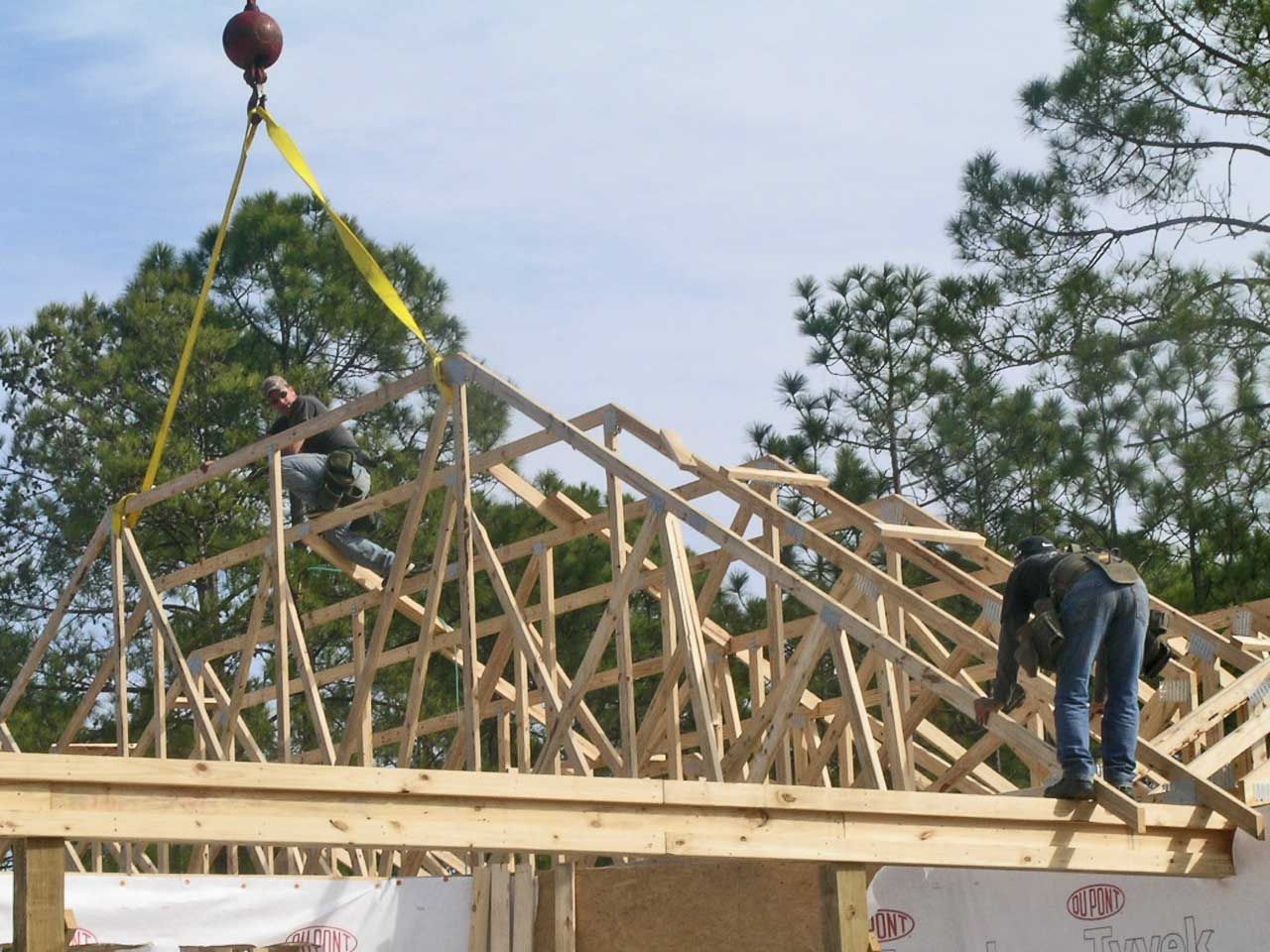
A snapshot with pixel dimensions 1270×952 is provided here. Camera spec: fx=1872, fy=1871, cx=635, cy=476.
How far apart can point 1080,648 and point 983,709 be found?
51 cm

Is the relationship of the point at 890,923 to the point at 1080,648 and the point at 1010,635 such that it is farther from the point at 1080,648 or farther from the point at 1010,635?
→ the point at 1080,648

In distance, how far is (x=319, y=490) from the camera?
1291 cm

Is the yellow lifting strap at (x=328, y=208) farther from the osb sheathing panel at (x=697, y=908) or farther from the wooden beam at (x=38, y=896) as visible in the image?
the wooden beam at (x=38, y=896)

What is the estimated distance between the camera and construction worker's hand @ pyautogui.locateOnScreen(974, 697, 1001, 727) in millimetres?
8398

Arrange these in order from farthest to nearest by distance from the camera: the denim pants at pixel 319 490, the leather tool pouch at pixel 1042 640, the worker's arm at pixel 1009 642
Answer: the denim pants at pixel 319 490, the worker's arm at pixel 1009 642, the leather tool pouch at pixel 1042 640

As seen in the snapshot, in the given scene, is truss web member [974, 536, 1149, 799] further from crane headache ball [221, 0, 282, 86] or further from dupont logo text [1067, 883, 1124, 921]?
crane headache ball [221, 0, 282, 86]

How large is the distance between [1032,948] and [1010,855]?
1929 mm

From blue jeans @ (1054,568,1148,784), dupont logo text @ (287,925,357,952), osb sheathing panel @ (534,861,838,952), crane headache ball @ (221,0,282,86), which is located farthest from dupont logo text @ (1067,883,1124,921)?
crane headache ball @ (221,0,282,86)

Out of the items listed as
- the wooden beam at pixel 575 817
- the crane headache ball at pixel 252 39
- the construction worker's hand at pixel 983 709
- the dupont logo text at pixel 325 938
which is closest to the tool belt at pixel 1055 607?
the construction worker's hand at pixel 983 709

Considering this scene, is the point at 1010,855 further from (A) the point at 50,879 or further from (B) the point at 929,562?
(A) the point at 50,879

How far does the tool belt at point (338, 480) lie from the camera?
41.7 feet

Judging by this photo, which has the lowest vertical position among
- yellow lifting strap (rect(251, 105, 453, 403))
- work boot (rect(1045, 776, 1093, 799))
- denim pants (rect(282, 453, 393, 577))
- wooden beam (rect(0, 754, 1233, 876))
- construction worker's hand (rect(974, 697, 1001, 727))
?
wooden beam (rect(0, 754, 1233, 876))

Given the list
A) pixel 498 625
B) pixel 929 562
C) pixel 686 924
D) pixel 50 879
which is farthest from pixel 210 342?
pixel 50 879

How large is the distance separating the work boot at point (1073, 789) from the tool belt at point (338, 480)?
597 centimetres
